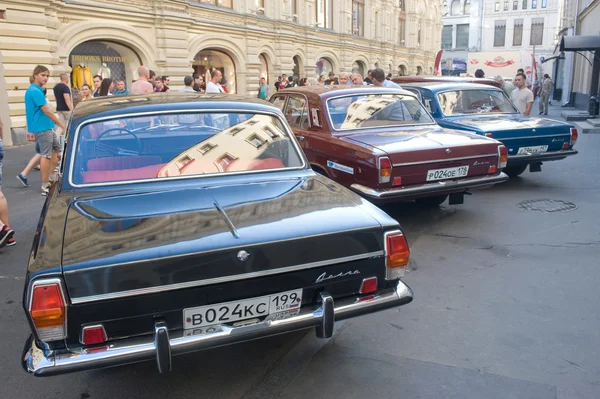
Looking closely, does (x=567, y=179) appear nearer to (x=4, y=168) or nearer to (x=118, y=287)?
(x=118, y=287)

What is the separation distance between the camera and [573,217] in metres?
5.98

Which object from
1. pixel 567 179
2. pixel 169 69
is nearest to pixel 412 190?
pixel 567 179

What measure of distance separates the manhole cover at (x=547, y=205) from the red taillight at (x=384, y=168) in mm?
2483

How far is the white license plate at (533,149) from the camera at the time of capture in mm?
7156

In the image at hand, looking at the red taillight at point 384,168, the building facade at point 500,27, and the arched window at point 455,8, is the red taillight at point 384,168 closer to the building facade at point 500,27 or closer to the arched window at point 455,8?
the building facade at point 500,27

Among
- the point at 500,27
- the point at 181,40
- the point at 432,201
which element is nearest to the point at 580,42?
the point at 432,201

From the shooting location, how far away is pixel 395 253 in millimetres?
2740

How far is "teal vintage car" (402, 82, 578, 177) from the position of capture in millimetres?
7109

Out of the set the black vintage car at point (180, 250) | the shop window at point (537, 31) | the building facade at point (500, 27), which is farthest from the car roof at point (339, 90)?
the shop window at point (537, 31)

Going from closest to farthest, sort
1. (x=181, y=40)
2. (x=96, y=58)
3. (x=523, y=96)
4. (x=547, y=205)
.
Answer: (x=547, y=205)
(x=523, y=96)
(x=96, y=58)
(x=181, y=40)

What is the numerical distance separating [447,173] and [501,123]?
2514 mm

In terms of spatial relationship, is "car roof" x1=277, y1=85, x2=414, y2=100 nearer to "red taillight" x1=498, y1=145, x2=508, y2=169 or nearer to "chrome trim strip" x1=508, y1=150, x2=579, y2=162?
"red taillight" x1=498, y1=145, x2=508, y2=169

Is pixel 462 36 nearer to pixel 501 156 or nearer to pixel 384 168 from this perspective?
pixel 501 156

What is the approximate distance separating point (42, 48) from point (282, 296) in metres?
13.6
